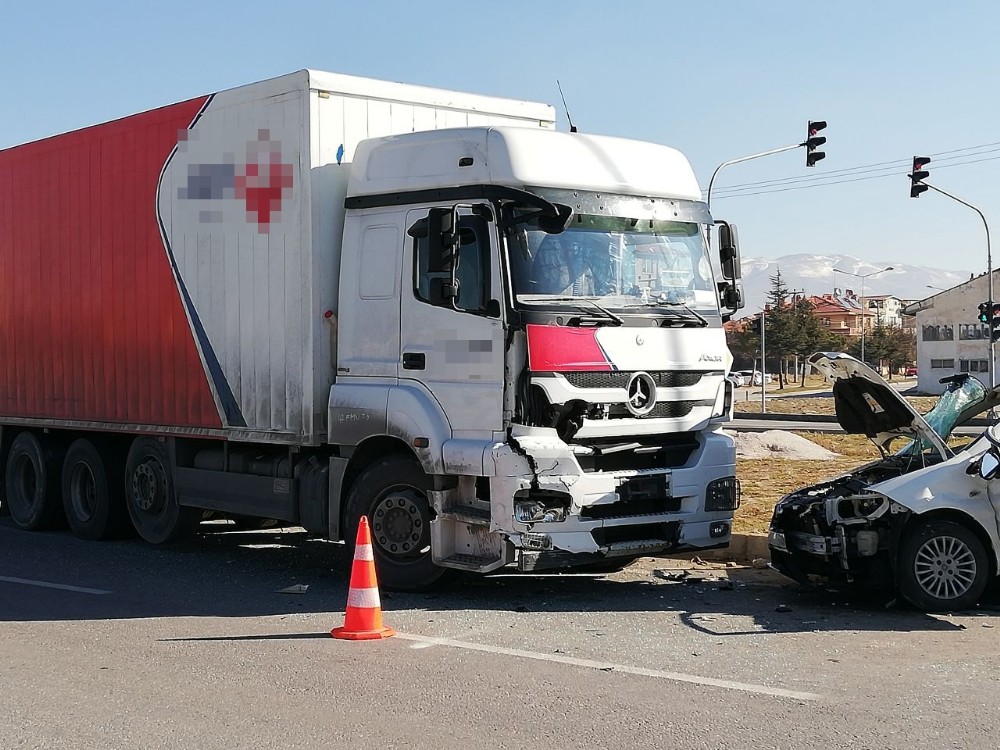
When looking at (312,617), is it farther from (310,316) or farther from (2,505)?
(2,505)

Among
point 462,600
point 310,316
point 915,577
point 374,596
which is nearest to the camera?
point 374,596

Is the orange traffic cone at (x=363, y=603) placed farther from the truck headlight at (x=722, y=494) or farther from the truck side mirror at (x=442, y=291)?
the truck headlight at (x=722, y=494)

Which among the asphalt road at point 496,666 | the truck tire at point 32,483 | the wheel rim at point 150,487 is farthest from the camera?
the truck tire at point 32,483

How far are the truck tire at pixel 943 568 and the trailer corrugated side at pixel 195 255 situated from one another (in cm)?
463

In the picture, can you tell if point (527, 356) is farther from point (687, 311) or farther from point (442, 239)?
point (687, 311)

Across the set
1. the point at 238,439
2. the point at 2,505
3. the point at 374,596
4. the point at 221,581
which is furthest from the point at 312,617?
the point at 2,505

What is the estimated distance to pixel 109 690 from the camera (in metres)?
6.66

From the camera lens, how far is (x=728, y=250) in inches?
398

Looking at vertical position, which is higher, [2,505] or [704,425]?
[704,425]

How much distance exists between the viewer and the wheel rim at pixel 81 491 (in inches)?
516

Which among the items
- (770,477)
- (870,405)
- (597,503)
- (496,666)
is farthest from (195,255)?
(770,477)

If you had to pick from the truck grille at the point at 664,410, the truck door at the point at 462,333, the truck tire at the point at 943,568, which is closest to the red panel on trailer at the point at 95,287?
the truck door at the point at 462,333

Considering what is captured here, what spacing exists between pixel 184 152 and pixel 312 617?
15.9ft

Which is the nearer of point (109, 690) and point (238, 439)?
point (109, 690)
